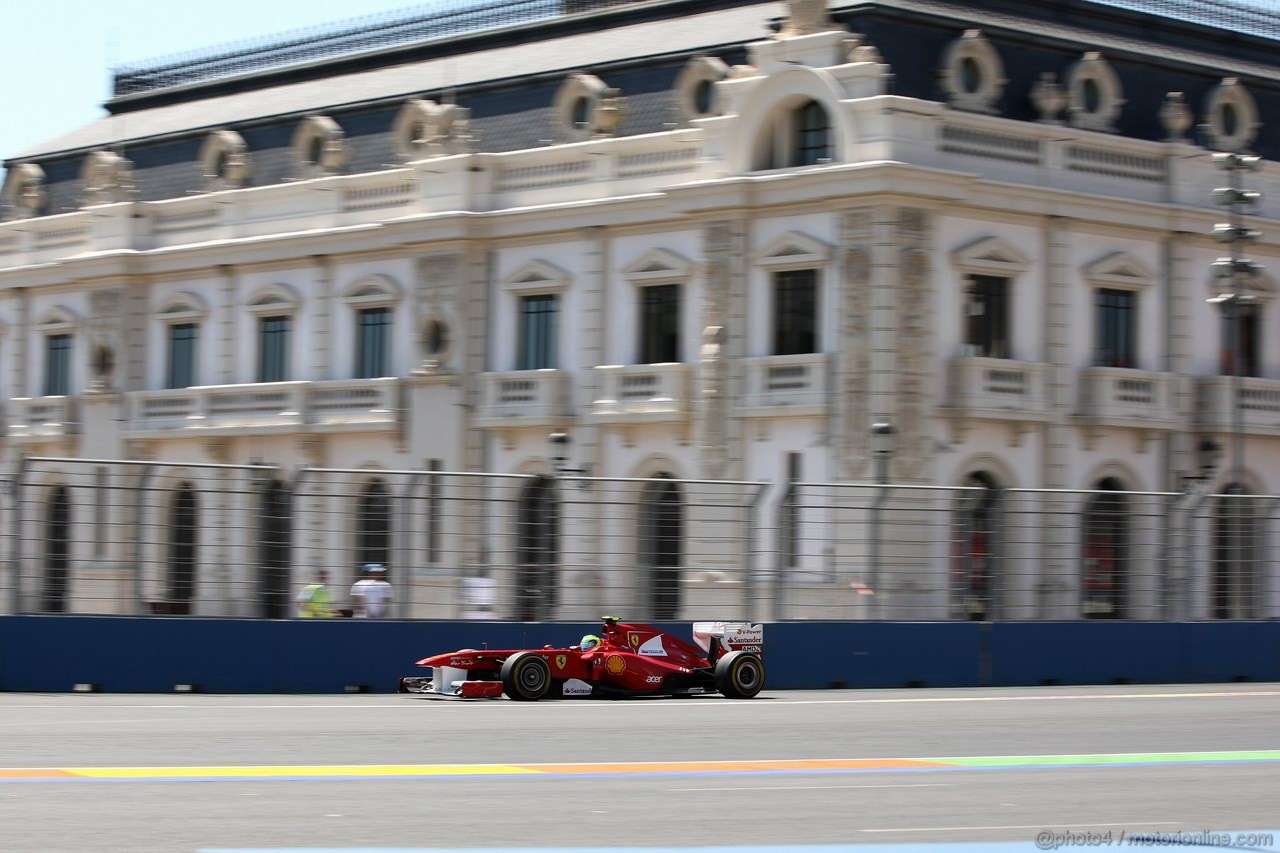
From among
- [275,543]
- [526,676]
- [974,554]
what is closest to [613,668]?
[526,676]

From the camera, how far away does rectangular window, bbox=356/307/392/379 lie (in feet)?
146

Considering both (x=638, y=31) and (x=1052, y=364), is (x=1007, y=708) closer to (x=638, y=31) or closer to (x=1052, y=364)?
(x=1052, y=364)

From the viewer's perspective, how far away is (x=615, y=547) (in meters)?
24.0

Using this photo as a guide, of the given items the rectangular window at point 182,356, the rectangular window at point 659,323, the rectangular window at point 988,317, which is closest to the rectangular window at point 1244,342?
the rectangular window at point 988,317

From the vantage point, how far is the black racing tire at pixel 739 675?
22281mm

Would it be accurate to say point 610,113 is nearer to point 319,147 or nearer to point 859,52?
point 859,52

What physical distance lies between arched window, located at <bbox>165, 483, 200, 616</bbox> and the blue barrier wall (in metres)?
0.35

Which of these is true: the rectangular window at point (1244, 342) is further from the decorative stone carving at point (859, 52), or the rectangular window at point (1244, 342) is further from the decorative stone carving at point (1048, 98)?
the decorative stone carving at point (859, 52)

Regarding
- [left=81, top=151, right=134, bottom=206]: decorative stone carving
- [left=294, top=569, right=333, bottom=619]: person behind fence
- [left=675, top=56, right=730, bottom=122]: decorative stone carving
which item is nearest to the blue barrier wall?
[left=294, top=569, right=333, bottom=619]: person behind fence

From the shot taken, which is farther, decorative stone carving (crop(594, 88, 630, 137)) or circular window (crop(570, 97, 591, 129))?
circular window (crop(570, 97, 591, 129))

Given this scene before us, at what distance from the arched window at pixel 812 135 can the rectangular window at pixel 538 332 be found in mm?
6639

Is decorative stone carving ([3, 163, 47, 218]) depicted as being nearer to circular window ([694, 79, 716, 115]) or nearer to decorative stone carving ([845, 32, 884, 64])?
circular window ([694, 79, 716, 115])

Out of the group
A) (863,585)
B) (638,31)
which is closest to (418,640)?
(863,585)

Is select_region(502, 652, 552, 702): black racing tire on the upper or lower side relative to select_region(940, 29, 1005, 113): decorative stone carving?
lower
